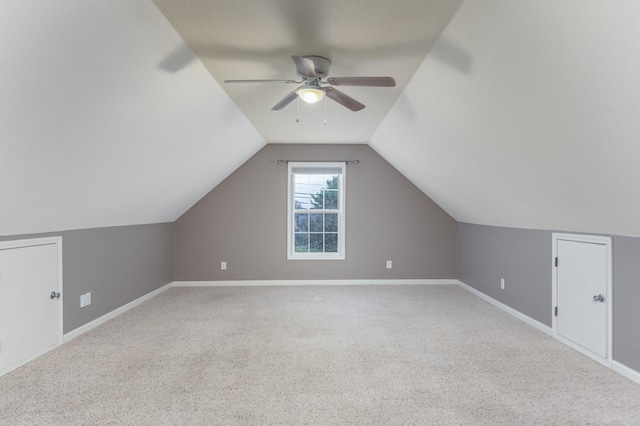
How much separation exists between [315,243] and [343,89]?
304 cm

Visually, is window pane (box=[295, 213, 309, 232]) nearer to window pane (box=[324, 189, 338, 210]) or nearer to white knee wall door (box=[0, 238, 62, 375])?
window pane (box=[324, 189, 338, 210])

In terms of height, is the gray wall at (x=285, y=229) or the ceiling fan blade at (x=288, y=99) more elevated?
the ceiling fan blade at (x=288, y=99)

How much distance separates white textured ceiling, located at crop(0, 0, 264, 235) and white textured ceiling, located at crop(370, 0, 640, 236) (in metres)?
1.88

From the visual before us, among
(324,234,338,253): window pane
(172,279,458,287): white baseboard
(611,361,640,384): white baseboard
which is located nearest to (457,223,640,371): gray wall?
(611,361,640,384): white baseboard

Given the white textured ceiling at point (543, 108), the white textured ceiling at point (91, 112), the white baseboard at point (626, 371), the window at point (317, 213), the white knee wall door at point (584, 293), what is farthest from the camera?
the window at point (317, 213)

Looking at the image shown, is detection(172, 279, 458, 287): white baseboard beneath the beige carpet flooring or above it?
above

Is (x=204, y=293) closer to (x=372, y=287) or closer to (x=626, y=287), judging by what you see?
(x=372, y=287)

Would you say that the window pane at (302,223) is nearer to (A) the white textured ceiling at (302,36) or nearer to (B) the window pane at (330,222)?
(B) the window pane at (330,222)

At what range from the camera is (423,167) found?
4.47 metres

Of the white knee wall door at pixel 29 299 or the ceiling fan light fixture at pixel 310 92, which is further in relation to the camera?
the white knee wall door at pixel 29 299

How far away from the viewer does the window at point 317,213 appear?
560 cm

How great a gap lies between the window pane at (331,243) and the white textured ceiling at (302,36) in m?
2.84

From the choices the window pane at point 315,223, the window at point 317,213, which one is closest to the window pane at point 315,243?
the window at point 317,213

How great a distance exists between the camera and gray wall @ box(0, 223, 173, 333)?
10.5 feet
